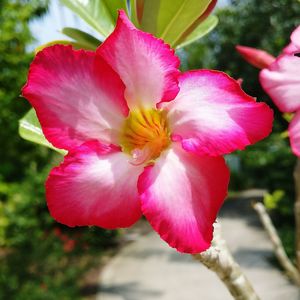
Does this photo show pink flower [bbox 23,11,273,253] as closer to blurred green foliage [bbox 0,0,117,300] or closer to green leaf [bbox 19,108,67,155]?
green leaf [bbox 19,108,67,155]

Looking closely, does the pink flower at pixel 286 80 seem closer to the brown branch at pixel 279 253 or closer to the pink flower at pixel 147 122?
the pink flower at pixel 147 122

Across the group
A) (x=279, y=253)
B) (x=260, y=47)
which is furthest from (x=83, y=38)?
(x=260, y=47)

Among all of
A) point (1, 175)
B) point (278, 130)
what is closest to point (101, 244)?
point (1, 175)

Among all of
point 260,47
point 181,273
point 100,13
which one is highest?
point 100,13

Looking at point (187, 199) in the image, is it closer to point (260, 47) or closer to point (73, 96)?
point (73, 96)

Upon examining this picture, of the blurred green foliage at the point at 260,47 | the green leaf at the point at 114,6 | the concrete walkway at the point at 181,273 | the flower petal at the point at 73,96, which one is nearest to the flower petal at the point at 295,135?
the flower petal at the point at 73,96

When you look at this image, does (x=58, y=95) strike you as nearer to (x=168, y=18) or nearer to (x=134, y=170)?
(x=134, y=170)
